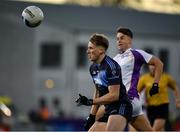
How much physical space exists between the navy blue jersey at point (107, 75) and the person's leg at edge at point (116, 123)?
0.22 meters

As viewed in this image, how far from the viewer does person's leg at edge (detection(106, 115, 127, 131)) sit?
1257cm

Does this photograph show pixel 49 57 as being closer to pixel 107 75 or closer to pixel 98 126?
pixel 98 126

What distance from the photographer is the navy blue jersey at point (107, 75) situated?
12492mm

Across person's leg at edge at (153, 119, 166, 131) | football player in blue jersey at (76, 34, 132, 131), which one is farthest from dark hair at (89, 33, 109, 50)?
person's leg at edge at (153, 119, 166, 131)

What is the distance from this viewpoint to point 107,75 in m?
12.5

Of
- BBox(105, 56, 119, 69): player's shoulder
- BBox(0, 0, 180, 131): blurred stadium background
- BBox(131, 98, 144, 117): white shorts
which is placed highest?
BBox(0, 0, 180, 131): blurred stadium background

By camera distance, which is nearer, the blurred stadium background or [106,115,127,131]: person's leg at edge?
[106,115,127,131]: person's leg at edge

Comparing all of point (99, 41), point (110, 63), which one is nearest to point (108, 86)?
point (110, 63)

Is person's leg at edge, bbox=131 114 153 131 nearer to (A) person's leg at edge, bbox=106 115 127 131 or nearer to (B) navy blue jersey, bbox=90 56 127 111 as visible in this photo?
(A) person's leg at edge, bbox=106 115 127 131

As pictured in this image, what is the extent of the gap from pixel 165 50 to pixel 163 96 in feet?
84.5

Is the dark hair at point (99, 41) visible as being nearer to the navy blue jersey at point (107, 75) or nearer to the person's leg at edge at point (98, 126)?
the navy blue jersey at point (107, 75)

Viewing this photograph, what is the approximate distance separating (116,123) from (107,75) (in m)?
0.75

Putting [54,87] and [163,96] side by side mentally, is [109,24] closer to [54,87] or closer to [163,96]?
[54,87]

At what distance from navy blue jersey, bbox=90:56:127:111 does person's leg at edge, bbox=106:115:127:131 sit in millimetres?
224
